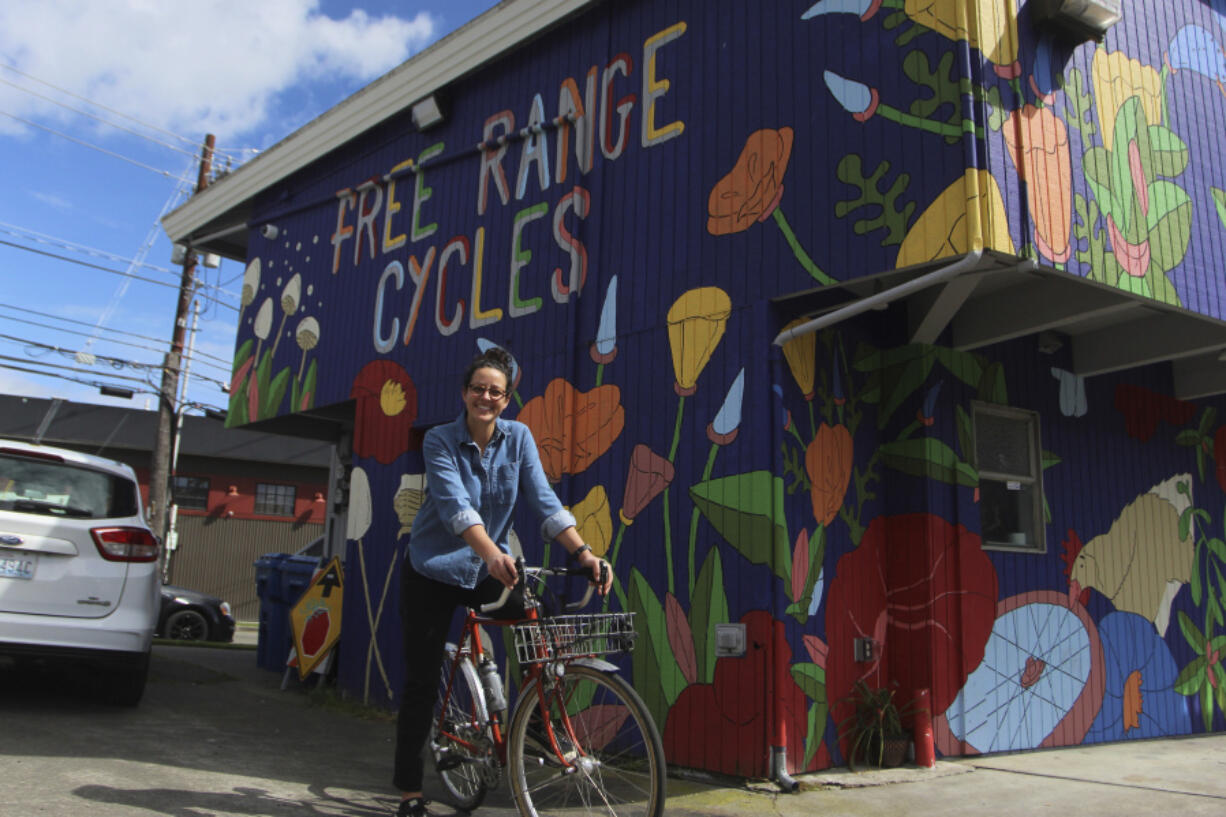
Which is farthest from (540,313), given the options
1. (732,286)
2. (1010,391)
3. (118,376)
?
(118,376)

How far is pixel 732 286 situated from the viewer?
6.01 m

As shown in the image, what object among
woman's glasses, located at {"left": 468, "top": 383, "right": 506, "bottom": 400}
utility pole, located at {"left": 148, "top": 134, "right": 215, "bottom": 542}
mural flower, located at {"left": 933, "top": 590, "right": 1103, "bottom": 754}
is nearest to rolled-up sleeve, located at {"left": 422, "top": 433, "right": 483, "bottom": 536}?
woman's glasses, located at {"left": 468, "top": 383, "right": 506, "bottom": 400}

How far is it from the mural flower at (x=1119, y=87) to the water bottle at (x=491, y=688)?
471 cm

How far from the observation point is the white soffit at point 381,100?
7.97 m

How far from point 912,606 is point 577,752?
313 centimetres

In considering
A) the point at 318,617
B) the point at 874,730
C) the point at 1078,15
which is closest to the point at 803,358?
the point at 874,730

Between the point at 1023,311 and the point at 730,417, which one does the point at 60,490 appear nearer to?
the point at 730,417

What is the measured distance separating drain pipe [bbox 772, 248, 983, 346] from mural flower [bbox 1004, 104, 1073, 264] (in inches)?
21.8

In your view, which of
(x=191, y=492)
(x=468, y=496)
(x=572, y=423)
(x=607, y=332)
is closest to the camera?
(x=468, y=496)

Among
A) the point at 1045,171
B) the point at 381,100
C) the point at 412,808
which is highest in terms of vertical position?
the point at 381,100

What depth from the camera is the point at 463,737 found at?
418 centimetres

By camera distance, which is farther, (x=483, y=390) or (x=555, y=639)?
(x=483, y=390)

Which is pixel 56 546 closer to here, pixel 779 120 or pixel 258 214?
pixel 779 120

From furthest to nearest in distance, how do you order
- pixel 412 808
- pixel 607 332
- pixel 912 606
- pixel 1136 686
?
pixel 1136 686
pixel 607 332
pixel 912 606
pixel 412 808
